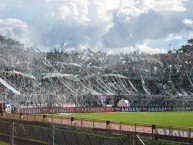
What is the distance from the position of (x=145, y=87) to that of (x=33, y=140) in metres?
98.3

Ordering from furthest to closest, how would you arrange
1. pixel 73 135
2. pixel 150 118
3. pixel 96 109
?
Answer: pixel 96 109, pixel 150 118, pixel 73 135

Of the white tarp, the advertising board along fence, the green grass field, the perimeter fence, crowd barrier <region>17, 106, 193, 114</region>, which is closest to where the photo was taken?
the perimeter fence

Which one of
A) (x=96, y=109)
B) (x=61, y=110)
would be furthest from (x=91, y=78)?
(x=61, y=110)

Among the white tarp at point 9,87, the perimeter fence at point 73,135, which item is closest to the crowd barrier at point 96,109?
the white tarp at point 9,87

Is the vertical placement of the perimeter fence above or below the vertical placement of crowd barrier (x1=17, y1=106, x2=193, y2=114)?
above

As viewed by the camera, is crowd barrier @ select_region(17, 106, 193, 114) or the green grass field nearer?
the green grass field

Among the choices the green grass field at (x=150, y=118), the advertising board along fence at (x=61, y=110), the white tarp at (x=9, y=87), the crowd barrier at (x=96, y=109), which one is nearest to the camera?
the green grass field at (x=150, y=118)

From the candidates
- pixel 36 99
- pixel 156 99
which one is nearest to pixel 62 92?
pixel 36 99

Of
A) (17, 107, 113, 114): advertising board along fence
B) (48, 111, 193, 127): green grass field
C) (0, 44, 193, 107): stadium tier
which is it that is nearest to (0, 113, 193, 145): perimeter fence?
(48, 111, 193, 127): green grass field

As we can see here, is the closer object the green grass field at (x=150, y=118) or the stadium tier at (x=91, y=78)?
the green grass field at (x=150, y=118)

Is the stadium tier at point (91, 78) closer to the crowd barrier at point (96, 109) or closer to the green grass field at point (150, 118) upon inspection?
the crowd barrier at point (96, 109)

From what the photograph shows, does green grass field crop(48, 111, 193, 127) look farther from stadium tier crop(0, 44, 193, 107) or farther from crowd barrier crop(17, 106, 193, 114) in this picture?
stadium tier crop(0, 44, 193, 107)

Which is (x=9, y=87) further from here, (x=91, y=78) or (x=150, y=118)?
(x=91, y=78)

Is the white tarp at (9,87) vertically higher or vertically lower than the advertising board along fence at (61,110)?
higher
